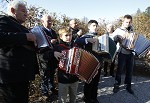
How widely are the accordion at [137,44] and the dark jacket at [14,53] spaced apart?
347cm

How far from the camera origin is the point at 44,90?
5.98 meters

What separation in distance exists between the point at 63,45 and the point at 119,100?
2530 millimetres

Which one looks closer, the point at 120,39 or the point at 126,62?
the point at 120,39

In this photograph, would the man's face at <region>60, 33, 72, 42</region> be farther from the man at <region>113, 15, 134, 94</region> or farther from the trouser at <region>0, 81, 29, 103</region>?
the man at <region>113, 15, 134, 94</region>

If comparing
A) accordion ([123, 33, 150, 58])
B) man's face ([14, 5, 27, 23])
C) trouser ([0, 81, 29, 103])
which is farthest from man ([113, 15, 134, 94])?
trouser ([0, 81, 29, 103])

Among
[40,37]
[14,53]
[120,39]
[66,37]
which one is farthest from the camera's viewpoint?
[120,39]

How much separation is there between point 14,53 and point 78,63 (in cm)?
164

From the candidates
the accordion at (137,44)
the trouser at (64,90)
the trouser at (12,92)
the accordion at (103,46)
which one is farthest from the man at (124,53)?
the trouser at (12,92)

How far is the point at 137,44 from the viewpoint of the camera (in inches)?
260

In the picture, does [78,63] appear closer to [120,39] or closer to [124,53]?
[120,39]

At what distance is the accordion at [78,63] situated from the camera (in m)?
4.71

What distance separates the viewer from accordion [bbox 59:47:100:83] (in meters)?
4.71

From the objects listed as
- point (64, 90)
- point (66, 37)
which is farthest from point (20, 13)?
point (64, 90)

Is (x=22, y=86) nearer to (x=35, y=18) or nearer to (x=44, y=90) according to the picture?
(x=44, y=90)
